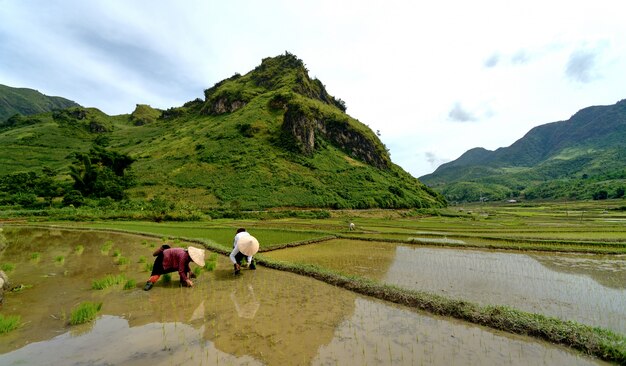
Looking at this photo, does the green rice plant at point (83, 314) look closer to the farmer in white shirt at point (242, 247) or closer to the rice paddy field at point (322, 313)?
the rice paddy field at point (322, 313)

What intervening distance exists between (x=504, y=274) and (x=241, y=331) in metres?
11.8

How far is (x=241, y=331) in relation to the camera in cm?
658

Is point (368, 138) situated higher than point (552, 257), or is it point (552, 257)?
Answer: point (368, 138)

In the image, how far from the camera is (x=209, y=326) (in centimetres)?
683

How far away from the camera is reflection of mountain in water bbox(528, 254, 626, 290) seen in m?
11.7

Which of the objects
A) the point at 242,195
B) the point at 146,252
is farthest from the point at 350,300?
the point at 242,195

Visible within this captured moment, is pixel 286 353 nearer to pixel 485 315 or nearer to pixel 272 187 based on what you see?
pixel 485 315

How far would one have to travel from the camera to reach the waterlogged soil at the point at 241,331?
18.0 ft

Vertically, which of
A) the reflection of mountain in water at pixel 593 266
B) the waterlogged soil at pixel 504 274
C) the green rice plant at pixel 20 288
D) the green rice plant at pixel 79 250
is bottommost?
the green rice plant at pixel 79 250

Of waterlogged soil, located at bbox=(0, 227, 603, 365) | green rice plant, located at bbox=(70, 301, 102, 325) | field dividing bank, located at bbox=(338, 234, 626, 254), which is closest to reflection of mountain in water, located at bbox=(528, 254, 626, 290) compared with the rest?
field dividing bank, located at bbox=(338, 234, 626, 254)

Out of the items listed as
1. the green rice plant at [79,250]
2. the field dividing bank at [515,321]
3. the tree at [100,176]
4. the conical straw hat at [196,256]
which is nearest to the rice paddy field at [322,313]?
the field dividing bank at [515,321]

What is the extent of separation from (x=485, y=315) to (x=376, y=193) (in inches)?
2226

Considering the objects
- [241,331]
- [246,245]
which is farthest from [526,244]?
[241,331]

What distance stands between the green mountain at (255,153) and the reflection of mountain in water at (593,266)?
127 ft
